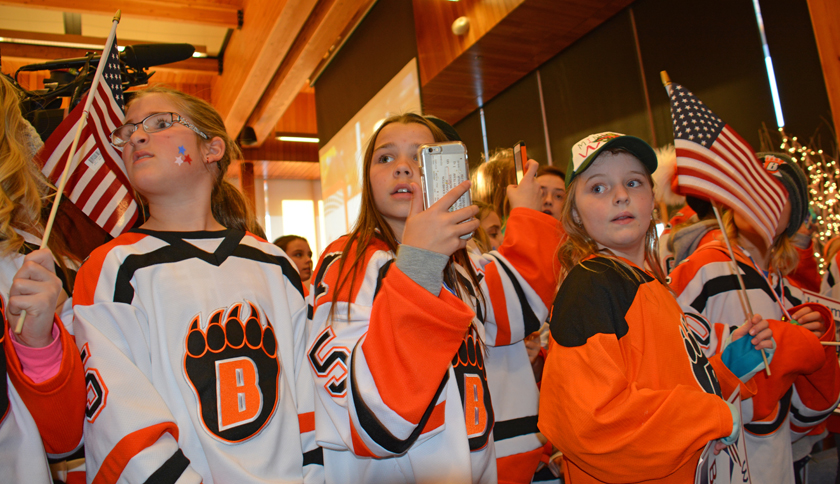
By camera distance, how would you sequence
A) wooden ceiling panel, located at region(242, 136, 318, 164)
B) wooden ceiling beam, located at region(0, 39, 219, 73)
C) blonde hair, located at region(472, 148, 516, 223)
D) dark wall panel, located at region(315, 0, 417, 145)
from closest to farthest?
blonde hair, located at region(472, 148, 516, 223) < dark wall panel, located at region(315, 0, 417, 145) < wooden ceiling beam, located at region(0, 39, 219, 73) < wooden ceiling panel, located at region(242, 136, 318, 164)

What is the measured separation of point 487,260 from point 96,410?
1.00 meters

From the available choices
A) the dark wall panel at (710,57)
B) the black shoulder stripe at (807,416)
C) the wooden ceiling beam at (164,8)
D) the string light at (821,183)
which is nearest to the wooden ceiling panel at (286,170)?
the wooden ceiling beam at (164,8)

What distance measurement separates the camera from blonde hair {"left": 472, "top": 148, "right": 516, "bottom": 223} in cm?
235

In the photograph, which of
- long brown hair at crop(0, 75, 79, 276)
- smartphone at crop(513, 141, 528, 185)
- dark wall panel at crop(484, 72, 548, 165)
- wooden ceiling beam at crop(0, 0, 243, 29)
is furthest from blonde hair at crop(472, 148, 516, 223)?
wooden ceiling beam at crop(0, 0, 243, 29)

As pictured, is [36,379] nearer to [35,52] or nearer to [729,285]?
[729,285]

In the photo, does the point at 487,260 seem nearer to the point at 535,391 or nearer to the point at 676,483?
the point at 535,391

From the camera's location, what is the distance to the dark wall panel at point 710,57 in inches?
128

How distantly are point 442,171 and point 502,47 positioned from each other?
12.0ft

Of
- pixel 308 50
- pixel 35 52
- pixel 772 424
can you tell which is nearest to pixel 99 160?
pixel 772 424

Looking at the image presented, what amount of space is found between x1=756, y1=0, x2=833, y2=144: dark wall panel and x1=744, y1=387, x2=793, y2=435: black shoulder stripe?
2071mm

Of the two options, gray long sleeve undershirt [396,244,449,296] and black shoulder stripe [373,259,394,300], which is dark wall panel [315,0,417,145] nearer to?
black shoulder stripe [373,259,394,300]

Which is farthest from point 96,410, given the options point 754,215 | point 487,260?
point 754,215

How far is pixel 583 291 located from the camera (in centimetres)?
118

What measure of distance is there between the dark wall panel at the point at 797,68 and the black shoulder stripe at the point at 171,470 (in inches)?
139
